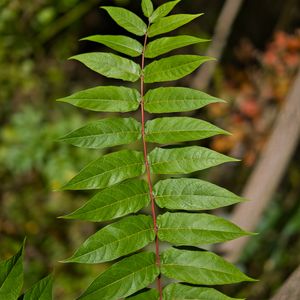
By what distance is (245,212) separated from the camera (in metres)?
3.31

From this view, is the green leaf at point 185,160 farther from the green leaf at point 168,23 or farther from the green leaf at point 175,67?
the green leaf at point 168,23

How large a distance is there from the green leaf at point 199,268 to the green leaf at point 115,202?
177mm

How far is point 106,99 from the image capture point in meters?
1.36

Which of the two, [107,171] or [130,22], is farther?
[130,22]

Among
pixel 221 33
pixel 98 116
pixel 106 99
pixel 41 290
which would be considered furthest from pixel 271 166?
pixel 41 290

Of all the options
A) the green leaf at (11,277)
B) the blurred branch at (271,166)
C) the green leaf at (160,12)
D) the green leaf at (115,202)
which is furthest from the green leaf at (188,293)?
the blurred branch at (271,166)

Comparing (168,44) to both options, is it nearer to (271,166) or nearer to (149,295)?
(149,295)

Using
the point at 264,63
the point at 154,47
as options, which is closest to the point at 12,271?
the point at 154,47

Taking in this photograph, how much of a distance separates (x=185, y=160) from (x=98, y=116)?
310 cm

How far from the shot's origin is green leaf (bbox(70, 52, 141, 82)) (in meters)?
1.36

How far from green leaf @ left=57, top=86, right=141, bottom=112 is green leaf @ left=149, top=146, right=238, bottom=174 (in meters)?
0.17

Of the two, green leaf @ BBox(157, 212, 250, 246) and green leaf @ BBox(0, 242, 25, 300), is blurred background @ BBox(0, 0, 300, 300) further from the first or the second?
green leaf @ BBox(0, 242, 25, 300)

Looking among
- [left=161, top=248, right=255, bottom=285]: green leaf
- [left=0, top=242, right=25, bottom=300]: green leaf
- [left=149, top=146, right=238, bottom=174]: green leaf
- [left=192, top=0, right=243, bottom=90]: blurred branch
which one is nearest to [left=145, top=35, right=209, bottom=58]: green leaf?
[left=149, top=146, right=238, bottom=174]: green leaf

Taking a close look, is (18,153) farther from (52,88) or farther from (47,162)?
(52,88)
